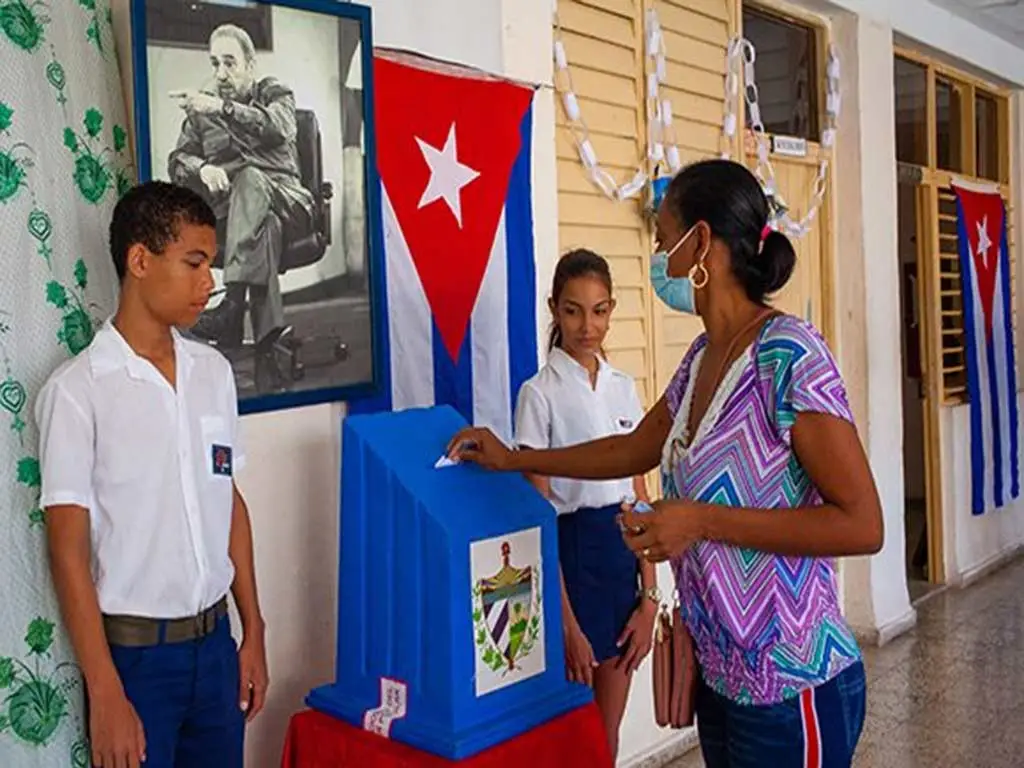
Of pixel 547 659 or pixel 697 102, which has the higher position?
pixel 697 102

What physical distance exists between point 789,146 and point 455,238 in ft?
6.74

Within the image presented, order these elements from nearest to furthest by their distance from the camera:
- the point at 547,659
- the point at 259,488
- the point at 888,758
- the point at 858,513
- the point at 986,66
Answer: the point at 858,513, the point at 547,659, the point at 259,488, the point at 888,758, the point at 986,66

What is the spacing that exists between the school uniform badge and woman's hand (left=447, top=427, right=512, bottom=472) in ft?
1.23

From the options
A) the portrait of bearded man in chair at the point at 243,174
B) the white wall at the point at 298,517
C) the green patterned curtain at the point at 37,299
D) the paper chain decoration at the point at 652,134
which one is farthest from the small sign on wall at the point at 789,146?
the green patterned curtain at the point at 37,299

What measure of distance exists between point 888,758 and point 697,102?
2.11m

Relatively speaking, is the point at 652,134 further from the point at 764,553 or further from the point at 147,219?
the point at 764,553

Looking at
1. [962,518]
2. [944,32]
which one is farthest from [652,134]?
[962,518]

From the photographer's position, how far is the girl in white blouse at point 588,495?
241cm

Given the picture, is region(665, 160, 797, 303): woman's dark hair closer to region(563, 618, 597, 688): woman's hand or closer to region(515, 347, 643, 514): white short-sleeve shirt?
region(515, 347, 643, 514): white short-sleeve shirt

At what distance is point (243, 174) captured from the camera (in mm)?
2146

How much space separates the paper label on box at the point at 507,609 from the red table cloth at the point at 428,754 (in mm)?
101

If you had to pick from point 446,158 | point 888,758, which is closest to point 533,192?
point 446,158

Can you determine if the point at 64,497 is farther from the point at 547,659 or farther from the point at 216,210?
the point at 547,659

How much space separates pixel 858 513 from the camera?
4.87 ft
